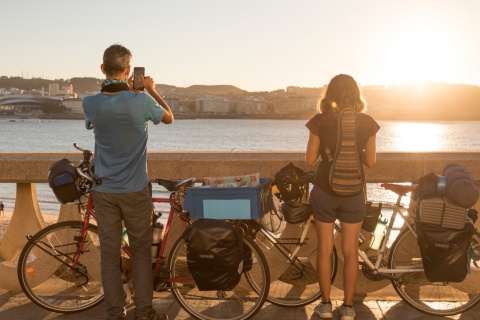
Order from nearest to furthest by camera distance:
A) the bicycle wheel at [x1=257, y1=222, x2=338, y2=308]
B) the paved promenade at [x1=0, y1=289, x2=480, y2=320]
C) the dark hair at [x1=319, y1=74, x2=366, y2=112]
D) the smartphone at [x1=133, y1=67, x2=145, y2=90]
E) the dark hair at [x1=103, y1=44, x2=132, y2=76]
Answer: the dark hair at [x1=103, y1=44, x2=132, y2=76] → the smartphone at [x1=133, y1=67, x2=145, y2=90] → the dark hair at [x1=319, y1=74, x2=366, y2=112] → the paved promenade at [x1=0, y1=289, x2=480, y2=320] → the bicycle wheel at [x1=257, y1=222, x2=338, y2=308]

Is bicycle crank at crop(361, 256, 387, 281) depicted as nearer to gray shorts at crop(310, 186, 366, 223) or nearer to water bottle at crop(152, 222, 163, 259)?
gray shorts at crop(310, 186, 366, 223)

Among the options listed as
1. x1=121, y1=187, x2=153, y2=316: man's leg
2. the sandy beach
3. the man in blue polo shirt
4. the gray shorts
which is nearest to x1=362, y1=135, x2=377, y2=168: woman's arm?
the gray shorts

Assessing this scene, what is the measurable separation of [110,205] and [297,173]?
131 cm

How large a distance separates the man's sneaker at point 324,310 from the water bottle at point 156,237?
4.11 ft

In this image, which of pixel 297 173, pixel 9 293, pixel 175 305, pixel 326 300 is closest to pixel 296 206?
pixel 297 173

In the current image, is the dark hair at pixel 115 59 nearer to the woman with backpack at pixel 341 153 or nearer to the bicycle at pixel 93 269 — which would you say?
the bicycle at pixel 93 269

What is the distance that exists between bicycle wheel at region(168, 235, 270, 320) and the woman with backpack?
0.53 meters

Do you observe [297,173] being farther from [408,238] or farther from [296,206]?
[408,238]

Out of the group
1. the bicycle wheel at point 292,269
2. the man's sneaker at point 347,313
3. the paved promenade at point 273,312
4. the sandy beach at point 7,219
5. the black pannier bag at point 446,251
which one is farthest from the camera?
the sandy beach at point 7,219

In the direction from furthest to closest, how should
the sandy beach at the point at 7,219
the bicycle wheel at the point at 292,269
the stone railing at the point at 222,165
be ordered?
the sandy beach at the point at 7,219, the stone railing at the point at 222,165, the bicycle wheel at the point at 292,269

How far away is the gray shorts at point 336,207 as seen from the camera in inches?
178

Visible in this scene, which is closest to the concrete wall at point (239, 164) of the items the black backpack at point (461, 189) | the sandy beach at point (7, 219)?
the black backpack at point (461, 189)

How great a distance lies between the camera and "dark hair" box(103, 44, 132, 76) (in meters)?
4.11

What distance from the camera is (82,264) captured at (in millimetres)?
5207
